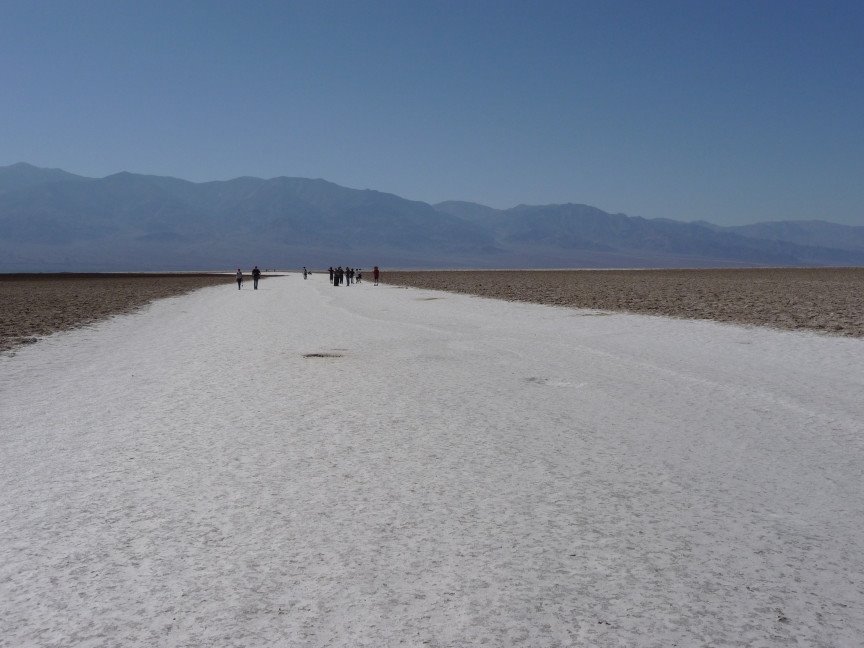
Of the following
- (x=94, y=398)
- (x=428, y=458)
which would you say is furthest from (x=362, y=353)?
Answer: (x=428, y=458)

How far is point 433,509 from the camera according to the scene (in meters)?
4.86

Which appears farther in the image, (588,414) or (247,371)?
(247,371)

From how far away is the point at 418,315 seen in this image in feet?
78.3

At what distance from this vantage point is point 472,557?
407cm

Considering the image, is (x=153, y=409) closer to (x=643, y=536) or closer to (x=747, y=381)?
(x=643, y=536)

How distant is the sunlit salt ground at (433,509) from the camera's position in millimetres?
3408

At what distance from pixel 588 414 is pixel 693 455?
72.8 inches

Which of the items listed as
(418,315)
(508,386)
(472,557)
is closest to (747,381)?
(508,386)

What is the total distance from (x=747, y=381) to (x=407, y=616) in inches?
331

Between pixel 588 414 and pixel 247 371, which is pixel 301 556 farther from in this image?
pixel 247 371

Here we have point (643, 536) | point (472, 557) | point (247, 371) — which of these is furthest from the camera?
point (247, 371)

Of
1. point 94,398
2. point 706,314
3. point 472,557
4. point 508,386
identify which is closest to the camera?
point 472,557

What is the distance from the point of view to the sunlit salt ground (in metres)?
3.41

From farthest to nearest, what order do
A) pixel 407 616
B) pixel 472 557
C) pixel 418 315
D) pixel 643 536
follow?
1. pixel 418 315
2. pixel 643 536
3. pixel 472 557
4. pixel 407 616
